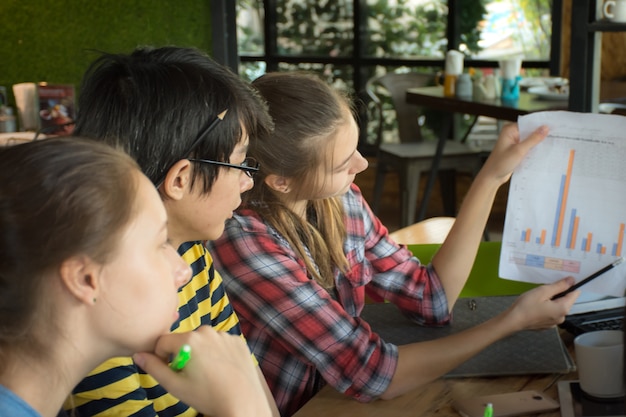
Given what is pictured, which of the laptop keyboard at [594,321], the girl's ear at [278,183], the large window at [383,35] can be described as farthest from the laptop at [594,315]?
the large window at [383,35]

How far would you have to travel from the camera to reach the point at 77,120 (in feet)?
4.13

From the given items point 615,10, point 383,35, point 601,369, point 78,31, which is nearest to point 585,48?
point 615,10

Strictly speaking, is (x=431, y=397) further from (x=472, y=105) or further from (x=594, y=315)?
(x=472, y=105)

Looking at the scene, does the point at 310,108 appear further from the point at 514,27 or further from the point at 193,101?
the point at 514,27

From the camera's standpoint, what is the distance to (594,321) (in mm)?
1562

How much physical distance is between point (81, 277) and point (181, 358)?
0.14 m

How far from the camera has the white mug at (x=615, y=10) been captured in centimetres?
210

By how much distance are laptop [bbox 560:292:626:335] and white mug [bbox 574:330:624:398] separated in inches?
9.9

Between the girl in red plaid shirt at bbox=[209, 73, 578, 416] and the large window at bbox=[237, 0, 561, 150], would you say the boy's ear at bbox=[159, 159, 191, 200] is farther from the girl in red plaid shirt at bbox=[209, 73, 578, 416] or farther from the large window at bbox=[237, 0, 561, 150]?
the large window at bbox=[237, 0, 561, 150]

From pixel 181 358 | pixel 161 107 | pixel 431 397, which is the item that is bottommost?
pixel 431 397

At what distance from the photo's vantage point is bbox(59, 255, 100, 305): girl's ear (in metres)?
0.90

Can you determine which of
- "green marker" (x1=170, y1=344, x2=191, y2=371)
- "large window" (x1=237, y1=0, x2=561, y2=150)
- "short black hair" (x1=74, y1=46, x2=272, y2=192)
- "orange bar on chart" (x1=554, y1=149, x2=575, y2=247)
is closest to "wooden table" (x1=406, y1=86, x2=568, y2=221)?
"large window" (x1=237, y1=0, x2=561, y2=150)

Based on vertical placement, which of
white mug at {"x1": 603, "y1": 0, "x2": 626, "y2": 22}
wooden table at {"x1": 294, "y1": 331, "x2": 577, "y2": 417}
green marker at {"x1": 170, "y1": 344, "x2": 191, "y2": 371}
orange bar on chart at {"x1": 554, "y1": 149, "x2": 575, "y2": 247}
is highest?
white mug at {"x1": 603, "y1": 0, "x2": 626, "y2": 22}

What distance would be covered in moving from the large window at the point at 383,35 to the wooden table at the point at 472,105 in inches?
35.8
